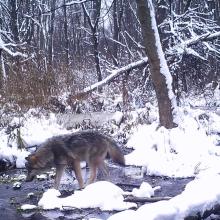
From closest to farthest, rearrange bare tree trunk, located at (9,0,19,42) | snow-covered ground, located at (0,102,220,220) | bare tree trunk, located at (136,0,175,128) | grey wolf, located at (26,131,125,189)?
snow-covered ground, located at (0,102,220,220), grey wolf, located at (26,131,125,189), bare tree trunk, located at (136,0,175,128), bare tree trunk, located at (9,0,19,42)

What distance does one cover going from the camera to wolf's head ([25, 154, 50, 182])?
7.96 metres

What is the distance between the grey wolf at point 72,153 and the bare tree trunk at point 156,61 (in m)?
3.62

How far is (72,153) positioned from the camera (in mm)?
7887

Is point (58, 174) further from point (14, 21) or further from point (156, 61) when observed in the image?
point (14, 21)

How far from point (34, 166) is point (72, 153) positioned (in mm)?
695

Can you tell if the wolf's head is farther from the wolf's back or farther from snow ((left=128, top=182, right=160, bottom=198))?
snow ((left=128, top=182, right=160, bottom=198))

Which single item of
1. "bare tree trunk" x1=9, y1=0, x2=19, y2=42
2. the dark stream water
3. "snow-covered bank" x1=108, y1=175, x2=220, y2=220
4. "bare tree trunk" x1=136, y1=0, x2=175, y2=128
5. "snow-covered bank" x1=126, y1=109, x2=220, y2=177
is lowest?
the dark stream water

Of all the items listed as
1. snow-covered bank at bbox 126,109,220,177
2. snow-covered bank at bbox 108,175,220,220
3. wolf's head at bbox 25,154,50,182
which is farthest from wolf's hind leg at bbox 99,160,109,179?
snow-covered bank at bbox 108,175,220,220

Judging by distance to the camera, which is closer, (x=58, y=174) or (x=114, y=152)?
(x=58, y=174)

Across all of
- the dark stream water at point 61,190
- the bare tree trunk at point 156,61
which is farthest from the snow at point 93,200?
the bare tree trunk at point 156,61

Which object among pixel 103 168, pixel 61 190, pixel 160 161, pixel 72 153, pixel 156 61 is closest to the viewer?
pixel 61 190

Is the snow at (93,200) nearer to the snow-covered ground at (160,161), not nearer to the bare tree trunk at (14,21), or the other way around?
the snow-covered ground at (160,161)

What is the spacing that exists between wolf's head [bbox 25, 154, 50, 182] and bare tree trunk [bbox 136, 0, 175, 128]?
4273mm

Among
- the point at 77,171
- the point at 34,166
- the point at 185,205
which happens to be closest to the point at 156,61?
the point at 77,171
